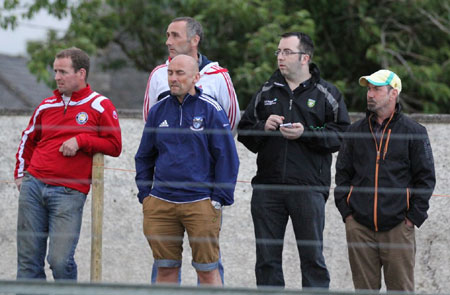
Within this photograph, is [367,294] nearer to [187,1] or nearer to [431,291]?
[431,291]

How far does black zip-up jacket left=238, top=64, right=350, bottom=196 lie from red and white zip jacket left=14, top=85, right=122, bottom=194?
2.63ft

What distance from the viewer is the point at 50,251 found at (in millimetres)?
4738

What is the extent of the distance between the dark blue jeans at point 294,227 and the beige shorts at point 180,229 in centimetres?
40

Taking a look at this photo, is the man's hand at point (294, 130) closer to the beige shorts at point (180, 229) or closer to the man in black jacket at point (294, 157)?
the man in black jacket at point (294, 157)

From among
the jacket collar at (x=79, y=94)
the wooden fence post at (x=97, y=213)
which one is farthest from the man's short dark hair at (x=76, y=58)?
the wooden fence post at (x=97, y=213)

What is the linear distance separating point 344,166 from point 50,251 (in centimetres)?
178

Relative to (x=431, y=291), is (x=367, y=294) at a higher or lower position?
higher

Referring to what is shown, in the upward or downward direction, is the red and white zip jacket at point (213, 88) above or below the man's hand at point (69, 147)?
above

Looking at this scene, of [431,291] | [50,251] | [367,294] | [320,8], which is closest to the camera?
[367,294]

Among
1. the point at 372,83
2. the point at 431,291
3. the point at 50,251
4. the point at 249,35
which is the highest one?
the point at 249,35

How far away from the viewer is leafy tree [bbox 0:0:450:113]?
1013cm

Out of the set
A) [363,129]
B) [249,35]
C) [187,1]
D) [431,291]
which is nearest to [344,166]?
[363,129]

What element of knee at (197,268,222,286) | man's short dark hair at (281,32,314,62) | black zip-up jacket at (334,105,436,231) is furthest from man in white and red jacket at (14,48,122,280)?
black zip-up jacket at (334,105,436,231)

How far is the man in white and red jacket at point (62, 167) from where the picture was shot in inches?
186
